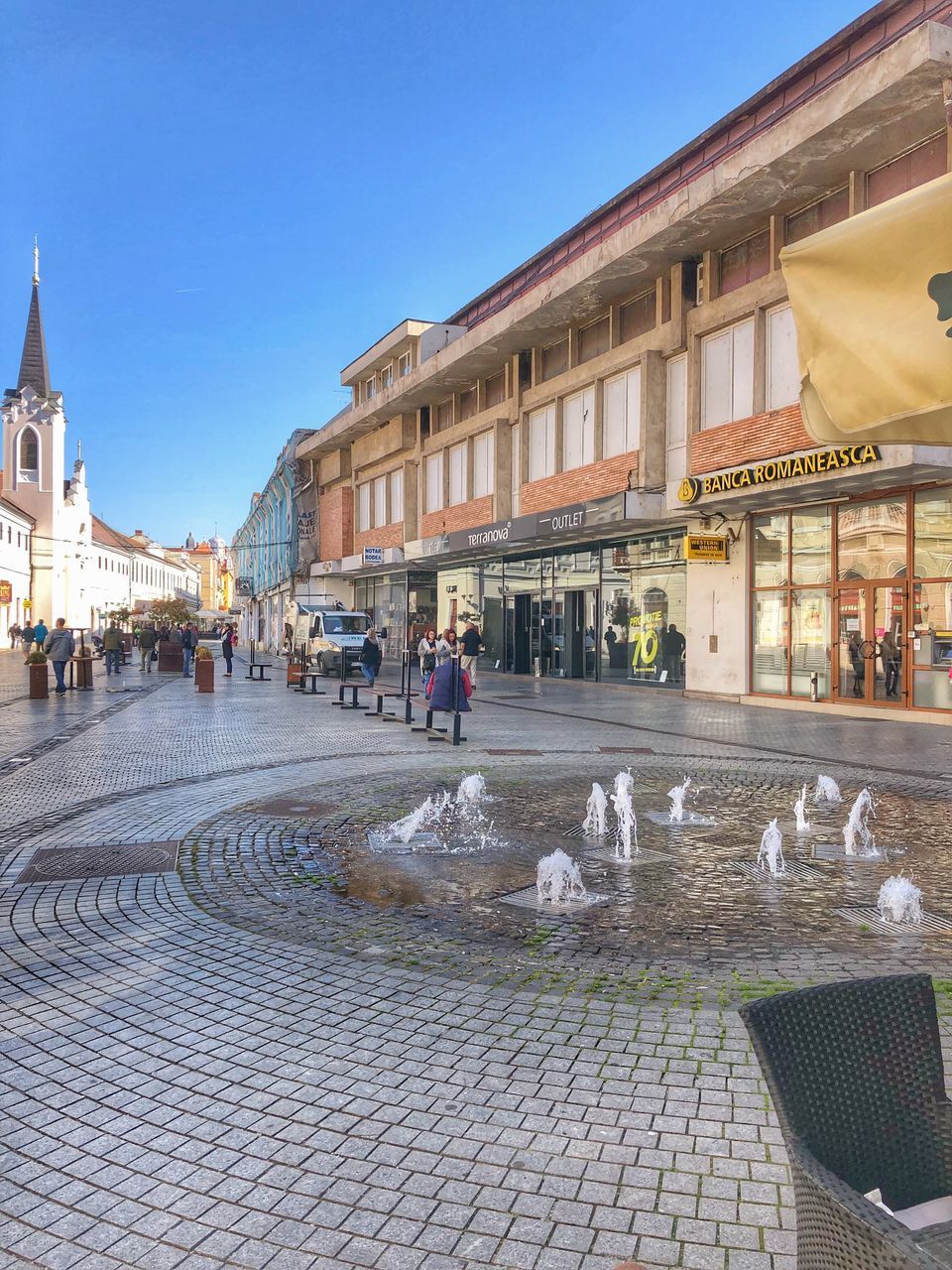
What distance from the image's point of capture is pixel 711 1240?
2547 mm

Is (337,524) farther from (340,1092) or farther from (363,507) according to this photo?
(340,1092)

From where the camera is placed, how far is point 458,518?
32.8 metres

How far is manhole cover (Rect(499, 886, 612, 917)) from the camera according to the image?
5598 millimetres

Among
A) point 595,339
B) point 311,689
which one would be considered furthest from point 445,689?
point 595,339

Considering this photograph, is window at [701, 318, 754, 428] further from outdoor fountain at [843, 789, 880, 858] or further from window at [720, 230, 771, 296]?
outdoor fountain at [843, 789, 880, 858]

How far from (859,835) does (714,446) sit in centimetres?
1349

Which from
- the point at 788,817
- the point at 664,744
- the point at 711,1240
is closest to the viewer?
the point at 711,1240

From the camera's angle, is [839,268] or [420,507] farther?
[420,507]

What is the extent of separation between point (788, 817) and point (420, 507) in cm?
3019

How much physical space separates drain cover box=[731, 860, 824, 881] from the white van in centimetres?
2323

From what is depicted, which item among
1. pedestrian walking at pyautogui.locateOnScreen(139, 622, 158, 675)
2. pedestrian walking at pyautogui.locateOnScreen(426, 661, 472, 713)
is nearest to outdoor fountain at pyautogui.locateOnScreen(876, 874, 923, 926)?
pedestrian walking at pyautogui.locateOnScreen(426, 661, 472, 713)

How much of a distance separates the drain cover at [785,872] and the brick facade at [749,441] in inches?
454

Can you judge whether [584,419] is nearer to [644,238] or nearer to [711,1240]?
[644,238]

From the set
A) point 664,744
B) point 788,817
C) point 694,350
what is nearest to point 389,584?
point 694,350
